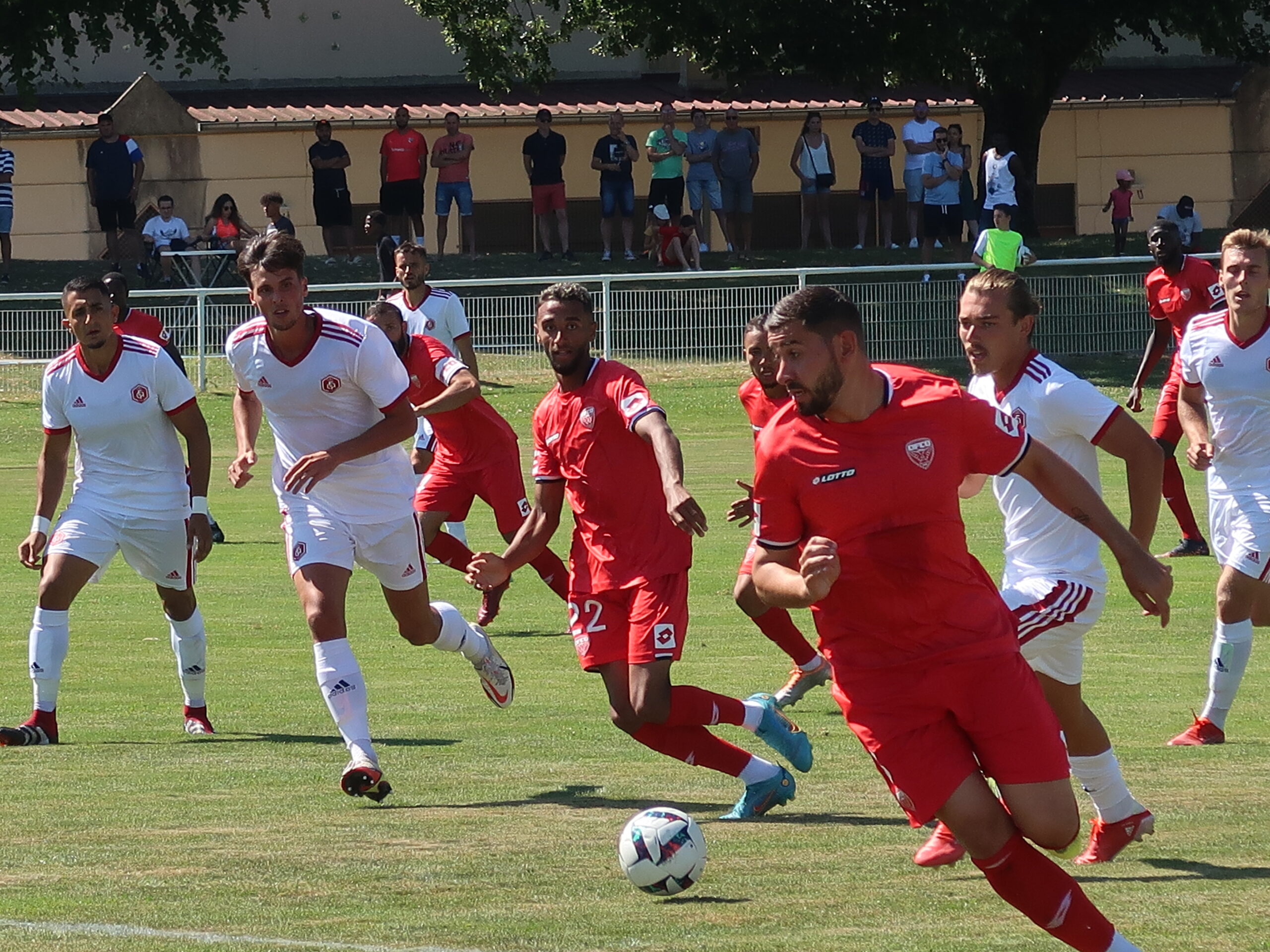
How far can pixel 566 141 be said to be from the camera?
121 feet

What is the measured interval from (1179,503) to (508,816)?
871 centimetres

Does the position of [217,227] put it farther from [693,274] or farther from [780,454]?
[780,454]

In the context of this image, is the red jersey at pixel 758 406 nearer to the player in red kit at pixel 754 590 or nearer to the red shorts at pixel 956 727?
the player in red kit at pixel 754 590

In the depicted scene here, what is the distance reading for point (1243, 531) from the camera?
28.6 feet

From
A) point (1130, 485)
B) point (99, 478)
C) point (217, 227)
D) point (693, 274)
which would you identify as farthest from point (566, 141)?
point (1130, 485)

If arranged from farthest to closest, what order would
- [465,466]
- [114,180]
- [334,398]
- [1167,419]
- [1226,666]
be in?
[114,180], [1167,419], [465,466], [1226,666], [334,398]

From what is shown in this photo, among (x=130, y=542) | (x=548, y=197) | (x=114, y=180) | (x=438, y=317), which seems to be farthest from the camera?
(x=548, y=197)

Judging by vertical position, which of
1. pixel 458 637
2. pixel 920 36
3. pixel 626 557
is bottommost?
pixel 458 637

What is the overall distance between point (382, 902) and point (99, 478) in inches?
154

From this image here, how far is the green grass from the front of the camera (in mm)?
5719

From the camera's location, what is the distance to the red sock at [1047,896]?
16.2 feet

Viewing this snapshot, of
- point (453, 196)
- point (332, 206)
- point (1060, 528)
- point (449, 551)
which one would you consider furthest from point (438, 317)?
point (453, 196)

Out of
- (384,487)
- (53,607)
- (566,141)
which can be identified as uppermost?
(566,141)

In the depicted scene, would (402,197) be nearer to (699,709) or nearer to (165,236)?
(165,236)
